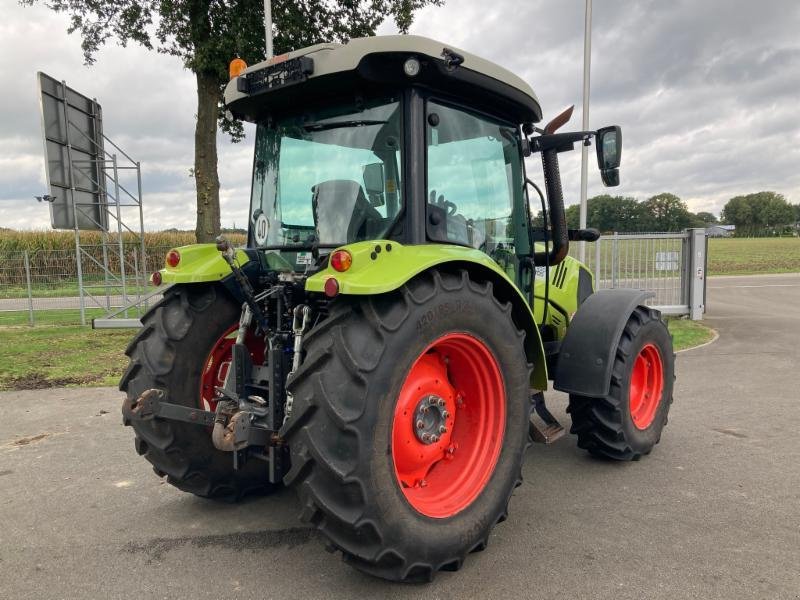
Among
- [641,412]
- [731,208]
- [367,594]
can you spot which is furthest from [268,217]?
[731,208]

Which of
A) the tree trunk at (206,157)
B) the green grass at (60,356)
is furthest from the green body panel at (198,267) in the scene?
Result: the tree trunk at (206,157)

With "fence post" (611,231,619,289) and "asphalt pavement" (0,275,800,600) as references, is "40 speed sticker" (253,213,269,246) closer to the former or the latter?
"asphalt pavement" (0,275,800,600)

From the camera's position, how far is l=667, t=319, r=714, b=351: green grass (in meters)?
8.88

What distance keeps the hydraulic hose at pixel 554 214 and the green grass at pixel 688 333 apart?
5096 millimetres

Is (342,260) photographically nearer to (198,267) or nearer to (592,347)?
(198,267)

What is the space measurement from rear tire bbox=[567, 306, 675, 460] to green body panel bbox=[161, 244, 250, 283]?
8.09 feet

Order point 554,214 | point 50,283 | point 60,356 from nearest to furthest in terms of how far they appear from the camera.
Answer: point 554,214
point 60,356
point 50,283

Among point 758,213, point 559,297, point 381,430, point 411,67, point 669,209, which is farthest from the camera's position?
point 758,213

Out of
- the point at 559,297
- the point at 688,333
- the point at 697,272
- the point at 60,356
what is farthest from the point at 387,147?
the point at 697,272

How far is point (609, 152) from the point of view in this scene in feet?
12.0

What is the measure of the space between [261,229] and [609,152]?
222cm

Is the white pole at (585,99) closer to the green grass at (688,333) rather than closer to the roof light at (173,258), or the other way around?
the green grass at (688,333)

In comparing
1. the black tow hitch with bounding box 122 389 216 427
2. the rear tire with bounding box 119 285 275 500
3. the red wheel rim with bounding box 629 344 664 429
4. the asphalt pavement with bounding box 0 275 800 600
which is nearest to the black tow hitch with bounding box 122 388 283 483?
the black tow hitch with bounding box 122 389 216 427

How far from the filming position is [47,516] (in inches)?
132
